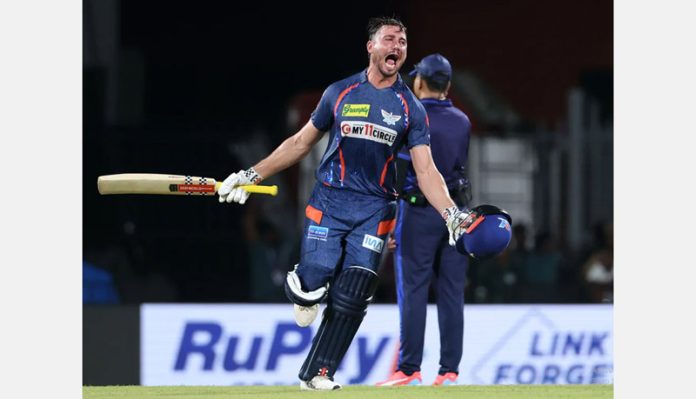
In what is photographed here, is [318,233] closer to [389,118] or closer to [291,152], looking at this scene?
[291,152]

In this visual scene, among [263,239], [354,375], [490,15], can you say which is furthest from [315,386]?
[490,15]

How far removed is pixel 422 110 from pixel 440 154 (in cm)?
92

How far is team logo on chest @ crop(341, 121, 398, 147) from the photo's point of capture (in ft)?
21.8

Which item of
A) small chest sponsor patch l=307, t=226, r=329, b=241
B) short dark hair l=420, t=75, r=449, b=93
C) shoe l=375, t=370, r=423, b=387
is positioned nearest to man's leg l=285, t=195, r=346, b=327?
small chest sponsor patch l=307, t=226, r=329, b=241

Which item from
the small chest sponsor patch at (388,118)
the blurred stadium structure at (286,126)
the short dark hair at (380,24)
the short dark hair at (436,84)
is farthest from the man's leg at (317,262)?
the blurred stadium structure at (286,126)

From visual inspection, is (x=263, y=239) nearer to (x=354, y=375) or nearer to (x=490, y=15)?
(x=354, y=375)

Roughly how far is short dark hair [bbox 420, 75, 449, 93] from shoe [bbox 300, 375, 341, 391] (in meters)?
1.80

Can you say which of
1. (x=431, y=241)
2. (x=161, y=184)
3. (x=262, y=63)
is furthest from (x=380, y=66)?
(x=262, y=63)

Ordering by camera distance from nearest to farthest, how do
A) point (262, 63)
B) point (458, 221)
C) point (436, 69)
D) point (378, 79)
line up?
point (458, 221) < point (378, 79) < point (436, 69) < point (262, 63)

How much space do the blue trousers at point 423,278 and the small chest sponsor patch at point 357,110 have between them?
1.21m

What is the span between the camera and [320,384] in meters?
6.74

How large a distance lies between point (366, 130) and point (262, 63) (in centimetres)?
1177

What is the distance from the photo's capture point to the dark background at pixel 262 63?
581 inches

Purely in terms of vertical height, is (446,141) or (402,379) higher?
(446,141)
